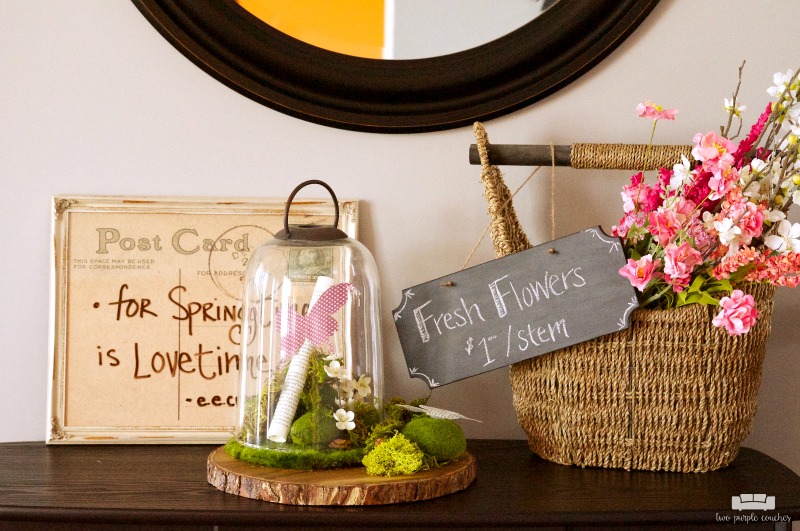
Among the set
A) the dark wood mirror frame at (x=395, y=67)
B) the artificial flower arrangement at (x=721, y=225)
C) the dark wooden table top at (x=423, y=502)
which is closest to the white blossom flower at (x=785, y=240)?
the artificial flower arrangement at (x=721, y=225)

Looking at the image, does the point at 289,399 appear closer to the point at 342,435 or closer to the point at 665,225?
the point at 342,435

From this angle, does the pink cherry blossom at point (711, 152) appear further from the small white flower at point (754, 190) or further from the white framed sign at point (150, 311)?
the white framed sign at point (150, 311)

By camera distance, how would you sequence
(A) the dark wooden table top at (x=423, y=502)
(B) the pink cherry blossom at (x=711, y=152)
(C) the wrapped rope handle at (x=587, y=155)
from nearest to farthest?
(A) the dark wooden table top at (x=423, y=502)
(B) the pink cherry blossom at (x=711, y=152)
(C) the wrapped rope handle at (x=587, y=155)

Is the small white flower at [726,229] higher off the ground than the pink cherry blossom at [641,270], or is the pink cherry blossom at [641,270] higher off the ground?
the small white flower at [726,229]

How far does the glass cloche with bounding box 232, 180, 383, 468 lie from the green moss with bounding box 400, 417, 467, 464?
6 cm

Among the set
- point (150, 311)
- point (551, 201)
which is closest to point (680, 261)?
point (551, 201)

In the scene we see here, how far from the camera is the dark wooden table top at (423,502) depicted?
0.81 meters

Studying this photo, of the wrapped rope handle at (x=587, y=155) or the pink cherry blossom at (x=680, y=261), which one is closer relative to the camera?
the pink cherry blossom at (x=680, y=261)

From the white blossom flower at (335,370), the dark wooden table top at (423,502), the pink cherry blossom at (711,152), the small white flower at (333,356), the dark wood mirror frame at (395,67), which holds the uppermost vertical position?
the dark wood mirror frame at (395,67)

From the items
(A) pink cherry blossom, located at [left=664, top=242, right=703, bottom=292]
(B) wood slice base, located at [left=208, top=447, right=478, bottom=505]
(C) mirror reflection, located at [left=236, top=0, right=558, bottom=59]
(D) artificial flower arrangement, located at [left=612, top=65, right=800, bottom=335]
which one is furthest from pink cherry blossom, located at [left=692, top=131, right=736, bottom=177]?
(B) wood slice base, located at [left=208, top=447, right=478, bottom=505]

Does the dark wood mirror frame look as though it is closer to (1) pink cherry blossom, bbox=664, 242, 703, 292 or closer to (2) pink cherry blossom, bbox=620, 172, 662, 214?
(2) pink cherry blossom, bbox=620, 172, 662, 214

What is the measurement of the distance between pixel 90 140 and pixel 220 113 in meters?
0.21

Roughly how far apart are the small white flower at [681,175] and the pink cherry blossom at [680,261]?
0.28ft

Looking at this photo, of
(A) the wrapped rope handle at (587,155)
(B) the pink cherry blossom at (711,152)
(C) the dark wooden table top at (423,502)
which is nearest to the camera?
(C) the dark wooden table top at (423,502)
